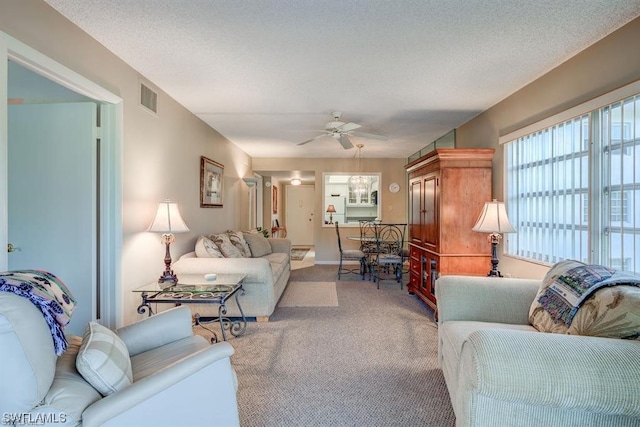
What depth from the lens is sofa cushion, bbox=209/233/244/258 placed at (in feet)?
13.3

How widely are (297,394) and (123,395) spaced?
1.22 metres

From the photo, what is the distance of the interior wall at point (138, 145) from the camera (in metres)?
1.94

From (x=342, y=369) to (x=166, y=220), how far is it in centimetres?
198

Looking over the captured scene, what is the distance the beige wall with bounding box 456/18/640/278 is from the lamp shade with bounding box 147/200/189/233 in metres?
3.30

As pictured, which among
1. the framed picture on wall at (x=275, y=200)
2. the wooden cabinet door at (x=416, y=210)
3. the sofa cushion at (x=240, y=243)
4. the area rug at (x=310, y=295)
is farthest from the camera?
the framed picture on wall at (x=275, y=200)

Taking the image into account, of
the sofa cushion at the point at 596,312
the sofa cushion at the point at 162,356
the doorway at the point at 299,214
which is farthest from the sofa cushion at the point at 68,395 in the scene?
the doorway at the point at 299,214

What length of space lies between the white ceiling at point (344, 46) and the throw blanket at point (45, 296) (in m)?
1.62

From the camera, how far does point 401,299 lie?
4.39 metres

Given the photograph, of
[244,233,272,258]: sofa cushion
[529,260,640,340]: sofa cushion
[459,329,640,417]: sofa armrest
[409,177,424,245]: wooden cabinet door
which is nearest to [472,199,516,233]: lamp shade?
[529,260,640,340]: sofa cushion

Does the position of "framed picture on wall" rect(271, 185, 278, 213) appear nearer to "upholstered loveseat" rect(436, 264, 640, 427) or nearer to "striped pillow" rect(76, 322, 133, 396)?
"striped pillow" rect(76, 322, 133, 396)

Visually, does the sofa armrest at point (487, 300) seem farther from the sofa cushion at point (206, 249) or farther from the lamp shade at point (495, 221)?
the sofa cushion at point (206, 249)

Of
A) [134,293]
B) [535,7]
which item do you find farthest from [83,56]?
[535,7]

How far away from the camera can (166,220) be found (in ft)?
9.68

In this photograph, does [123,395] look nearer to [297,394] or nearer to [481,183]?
[297,394]
